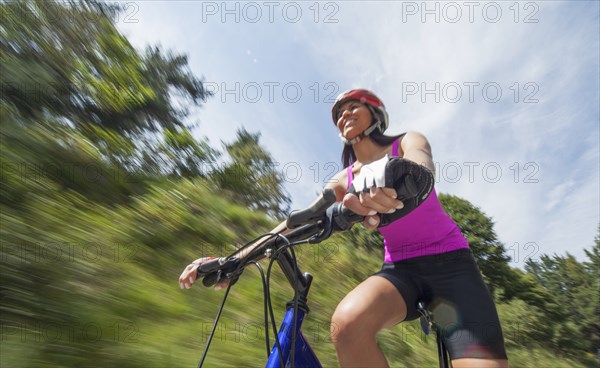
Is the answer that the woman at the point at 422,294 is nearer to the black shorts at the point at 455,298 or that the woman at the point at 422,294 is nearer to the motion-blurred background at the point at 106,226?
the black shorts at the point at 455,298

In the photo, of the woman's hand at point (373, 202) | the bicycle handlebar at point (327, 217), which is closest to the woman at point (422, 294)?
the bicycle handlebar at point (327, 217)

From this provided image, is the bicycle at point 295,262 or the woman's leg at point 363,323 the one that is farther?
the woman's leg at point 363,323

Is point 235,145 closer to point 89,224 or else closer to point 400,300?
point 89,224

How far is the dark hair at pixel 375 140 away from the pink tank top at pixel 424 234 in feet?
1.54

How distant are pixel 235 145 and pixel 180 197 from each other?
17137 millimetres

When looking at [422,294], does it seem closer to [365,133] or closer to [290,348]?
[290,348]

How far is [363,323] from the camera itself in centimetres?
167

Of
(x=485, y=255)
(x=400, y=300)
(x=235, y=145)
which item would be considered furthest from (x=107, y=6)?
(x=485, y=255)

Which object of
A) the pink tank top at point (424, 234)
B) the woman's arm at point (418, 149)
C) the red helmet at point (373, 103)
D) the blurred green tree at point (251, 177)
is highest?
the blurred green tree at point (251, 177)

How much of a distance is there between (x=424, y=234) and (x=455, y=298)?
38 cm

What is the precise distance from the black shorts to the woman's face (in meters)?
0.92

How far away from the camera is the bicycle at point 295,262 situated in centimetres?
104

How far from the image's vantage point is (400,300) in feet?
5.94

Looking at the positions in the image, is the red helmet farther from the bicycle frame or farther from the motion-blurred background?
the motion-blurred background
